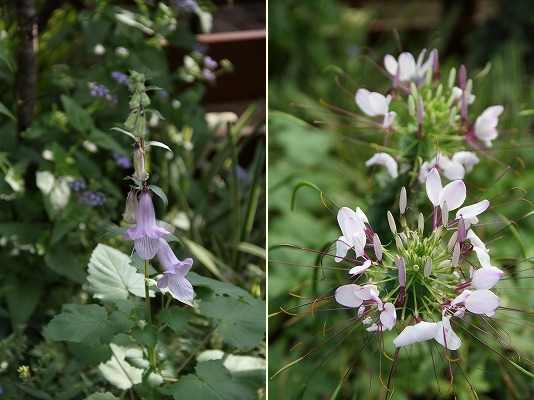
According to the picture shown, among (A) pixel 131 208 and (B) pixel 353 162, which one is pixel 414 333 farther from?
(B) pixel 353 162

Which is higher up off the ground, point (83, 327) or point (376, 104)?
point (376, 104)

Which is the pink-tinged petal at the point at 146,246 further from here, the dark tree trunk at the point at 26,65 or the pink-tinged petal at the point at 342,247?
the dark tree trunk at the point at 26,65

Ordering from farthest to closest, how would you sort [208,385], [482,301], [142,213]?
1. [208,385]
2. [142,213]
3. [482,301]

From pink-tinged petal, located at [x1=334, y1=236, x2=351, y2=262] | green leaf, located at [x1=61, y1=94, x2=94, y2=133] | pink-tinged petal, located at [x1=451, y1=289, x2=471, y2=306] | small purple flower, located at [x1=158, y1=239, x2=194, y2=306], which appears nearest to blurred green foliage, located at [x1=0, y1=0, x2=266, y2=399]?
green leaf, located at [x1=61, y1=94, x2=94, y2=133]

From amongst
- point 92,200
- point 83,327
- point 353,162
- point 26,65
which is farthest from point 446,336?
point 353,162

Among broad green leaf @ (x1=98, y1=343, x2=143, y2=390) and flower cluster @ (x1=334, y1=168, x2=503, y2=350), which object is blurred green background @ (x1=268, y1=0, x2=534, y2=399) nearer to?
flower cluster @ (x1=334, y1=168, x2=503, y2=350)

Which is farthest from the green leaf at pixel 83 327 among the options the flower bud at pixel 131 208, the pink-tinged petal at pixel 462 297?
the pink-tinged petal at pixel 462 297
